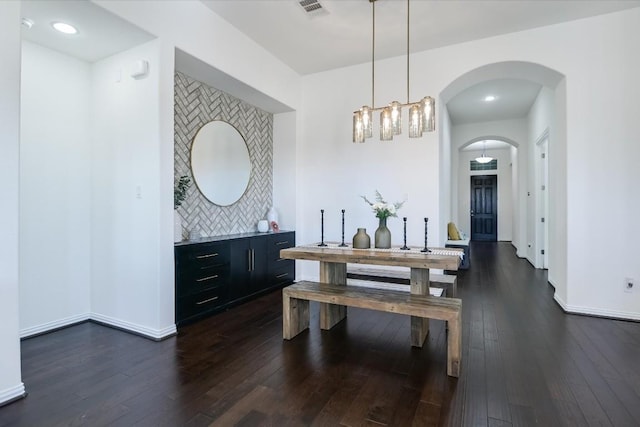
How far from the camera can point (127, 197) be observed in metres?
2.96

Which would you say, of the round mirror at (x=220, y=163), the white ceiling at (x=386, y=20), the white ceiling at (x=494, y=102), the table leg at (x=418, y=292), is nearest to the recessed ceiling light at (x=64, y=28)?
the white ceiling at (x=386, y=20)

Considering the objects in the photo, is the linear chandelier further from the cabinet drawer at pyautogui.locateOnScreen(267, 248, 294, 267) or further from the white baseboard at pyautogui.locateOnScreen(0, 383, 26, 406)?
the white baseboard at pyautogui.locateOnScreen(0, 383, 26, 406)

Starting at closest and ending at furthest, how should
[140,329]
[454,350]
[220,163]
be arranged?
[454,350], [140,329], [220,163]

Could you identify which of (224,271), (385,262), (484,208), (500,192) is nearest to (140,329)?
(224,271)

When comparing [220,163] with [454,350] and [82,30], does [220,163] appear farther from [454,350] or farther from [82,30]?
[454,350]

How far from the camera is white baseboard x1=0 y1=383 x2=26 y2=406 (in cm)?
183

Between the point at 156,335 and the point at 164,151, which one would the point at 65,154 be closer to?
the point at 164,151

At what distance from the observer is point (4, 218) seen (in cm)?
184

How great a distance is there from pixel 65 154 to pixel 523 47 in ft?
16.0

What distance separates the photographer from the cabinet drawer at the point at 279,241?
4309 millimetres

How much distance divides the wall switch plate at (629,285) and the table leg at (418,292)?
222 cm

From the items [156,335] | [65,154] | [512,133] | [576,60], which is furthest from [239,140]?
[512,133]

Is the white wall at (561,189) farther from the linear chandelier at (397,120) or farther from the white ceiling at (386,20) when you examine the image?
the linear chandelier at (397,120)

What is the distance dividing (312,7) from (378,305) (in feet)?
9.29
